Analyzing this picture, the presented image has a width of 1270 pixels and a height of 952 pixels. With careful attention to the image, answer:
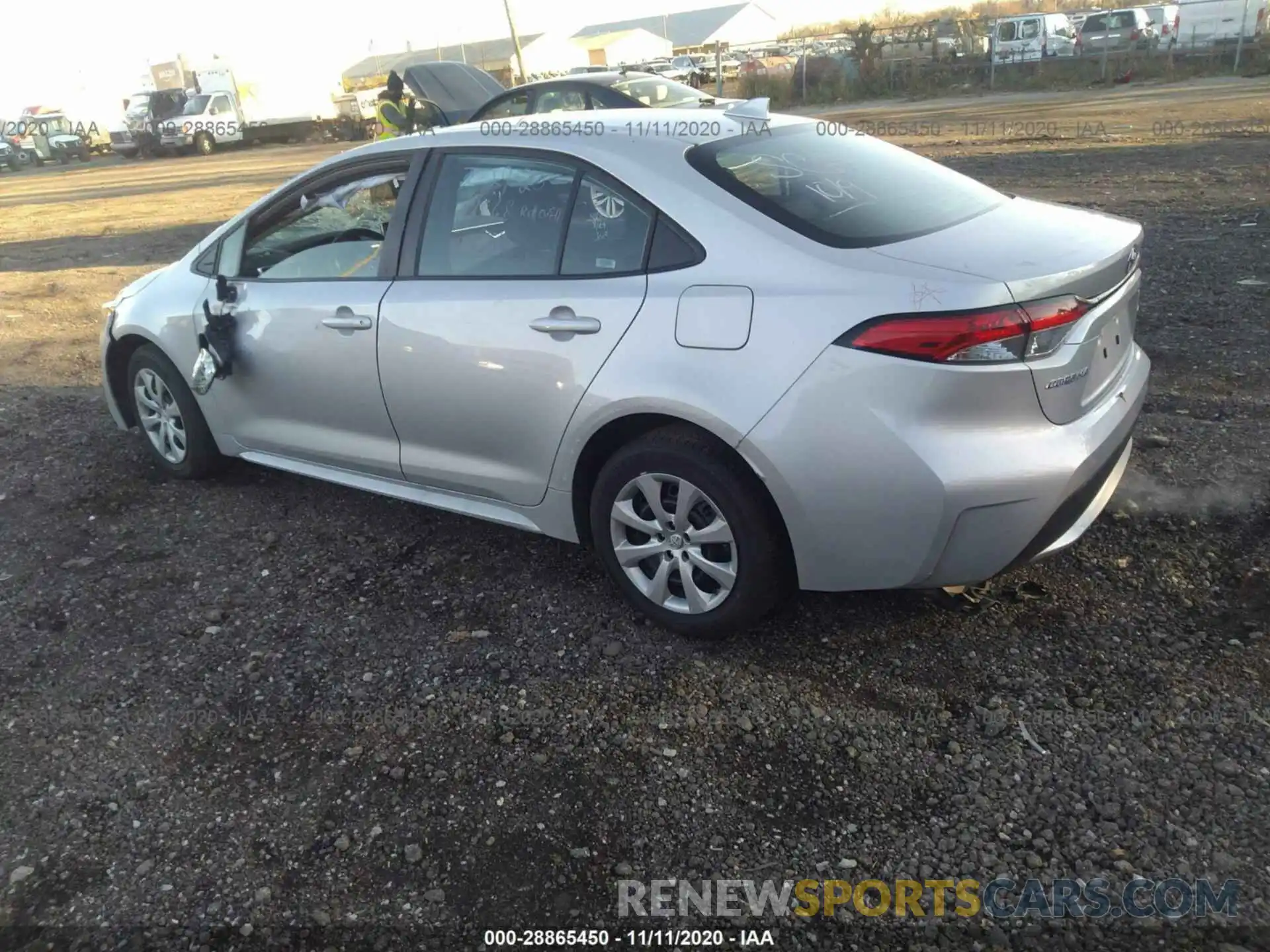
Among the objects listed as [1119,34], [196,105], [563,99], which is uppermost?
[196,105]

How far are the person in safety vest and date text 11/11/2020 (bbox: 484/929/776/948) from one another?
11254 millimetres

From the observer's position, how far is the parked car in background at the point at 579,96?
12.7m

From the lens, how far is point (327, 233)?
4.15m

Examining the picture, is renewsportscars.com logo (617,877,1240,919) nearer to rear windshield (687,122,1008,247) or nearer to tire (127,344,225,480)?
rear windshield (687,122,1008,247)

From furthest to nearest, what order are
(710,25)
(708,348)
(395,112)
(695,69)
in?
(710,25) → (695,69) → (395,112) → (708,348)

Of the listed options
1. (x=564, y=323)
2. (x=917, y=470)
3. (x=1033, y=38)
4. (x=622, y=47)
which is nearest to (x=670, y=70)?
(x=1033, y=38)

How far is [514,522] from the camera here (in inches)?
142

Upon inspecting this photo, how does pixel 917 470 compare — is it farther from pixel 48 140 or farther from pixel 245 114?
pixel 48 140

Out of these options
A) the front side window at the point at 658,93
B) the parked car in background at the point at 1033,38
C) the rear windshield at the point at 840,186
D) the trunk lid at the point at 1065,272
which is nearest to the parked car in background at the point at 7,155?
the front side window at the point at 658,93

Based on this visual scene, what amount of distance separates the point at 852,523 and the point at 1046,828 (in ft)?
3.07

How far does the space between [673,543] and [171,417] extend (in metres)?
3.00

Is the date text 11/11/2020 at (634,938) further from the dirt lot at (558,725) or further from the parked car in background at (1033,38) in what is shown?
the parked car in background at (1033,38)

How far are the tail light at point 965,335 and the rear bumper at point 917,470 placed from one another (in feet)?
0.13

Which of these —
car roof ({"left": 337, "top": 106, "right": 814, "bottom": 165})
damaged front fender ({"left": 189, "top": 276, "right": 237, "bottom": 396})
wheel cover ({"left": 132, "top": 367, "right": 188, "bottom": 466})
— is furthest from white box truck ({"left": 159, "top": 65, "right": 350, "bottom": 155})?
car roof ({"left": 337, "top": 106, "right": 814, "bottom": 165})
